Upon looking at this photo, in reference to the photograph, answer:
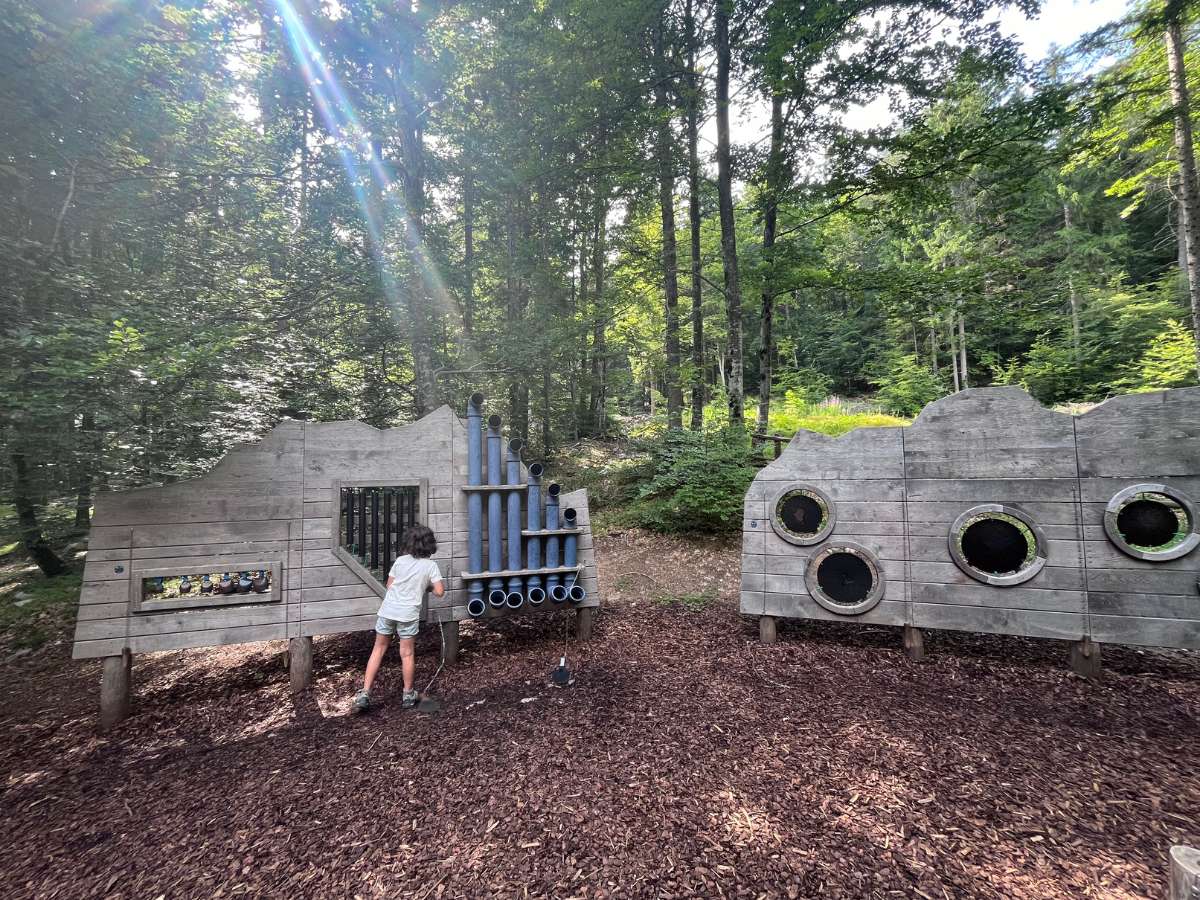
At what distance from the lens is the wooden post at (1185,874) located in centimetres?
135

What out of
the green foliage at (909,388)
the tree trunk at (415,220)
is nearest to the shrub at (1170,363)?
the green foliage at (909,388)

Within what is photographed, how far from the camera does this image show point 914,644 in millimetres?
3961

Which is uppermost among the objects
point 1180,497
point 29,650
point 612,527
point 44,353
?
point 44,353

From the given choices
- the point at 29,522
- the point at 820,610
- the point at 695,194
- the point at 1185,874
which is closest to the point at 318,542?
the point at 29,522

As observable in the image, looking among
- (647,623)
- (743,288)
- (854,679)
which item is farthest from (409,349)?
(854,679)

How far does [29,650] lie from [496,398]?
7.75 m

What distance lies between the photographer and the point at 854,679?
371 centimetres

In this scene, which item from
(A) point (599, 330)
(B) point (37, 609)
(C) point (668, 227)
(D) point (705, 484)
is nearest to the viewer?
(B) point (37, 609)

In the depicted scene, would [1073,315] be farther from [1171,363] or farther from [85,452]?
[85,452]

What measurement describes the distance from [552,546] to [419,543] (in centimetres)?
128

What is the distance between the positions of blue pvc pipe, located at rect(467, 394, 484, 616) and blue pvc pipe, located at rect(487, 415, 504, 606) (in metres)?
0.08

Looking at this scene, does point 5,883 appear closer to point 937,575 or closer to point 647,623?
point 647,623

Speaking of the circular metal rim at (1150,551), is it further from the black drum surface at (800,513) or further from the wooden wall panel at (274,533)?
the wooden wall panel at (274,533)

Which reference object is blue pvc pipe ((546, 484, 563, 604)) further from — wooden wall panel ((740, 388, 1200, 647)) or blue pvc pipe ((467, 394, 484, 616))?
wooden wall panel ((740, 388, 1200, 647))
